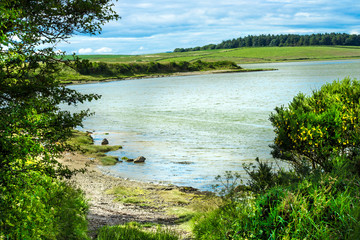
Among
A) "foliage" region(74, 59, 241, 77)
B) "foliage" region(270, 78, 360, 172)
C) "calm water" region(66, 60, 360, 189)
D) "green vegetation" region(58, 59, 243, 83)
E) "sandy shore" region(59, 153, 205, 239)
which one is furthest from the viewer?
"foliage" region(74, 59, 241, 77)

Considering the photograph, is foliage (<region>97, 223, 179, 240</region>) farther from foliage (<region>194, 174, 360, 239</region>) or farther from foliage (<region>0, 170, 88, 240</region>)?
foliage (<region>0, 170, 88, 240</region>)

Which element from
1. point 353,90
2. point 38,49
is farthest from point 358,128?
point 38,49

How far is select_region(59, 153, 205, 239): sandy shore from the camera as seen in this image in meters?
10.7

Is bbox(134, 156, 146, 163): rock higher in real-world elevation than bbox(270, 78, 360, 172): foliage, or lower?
lower

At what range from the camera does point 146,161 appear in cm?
2402

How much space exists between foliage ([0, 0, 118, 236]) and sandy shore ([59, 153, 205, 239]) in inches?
37.6

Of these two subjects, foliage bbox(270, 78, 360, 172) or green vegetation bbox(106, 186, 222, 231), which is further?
green vegetation bbox(106, 186, 222, 231)

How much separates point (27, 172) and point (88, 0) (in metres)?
6.75

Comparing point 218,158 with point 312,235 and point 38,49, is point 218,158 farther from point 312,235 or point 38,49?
point 312,235

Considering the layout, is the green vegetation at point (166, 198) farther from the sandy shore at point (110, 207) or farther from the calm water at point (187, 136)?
the calm water at point (187, 136)

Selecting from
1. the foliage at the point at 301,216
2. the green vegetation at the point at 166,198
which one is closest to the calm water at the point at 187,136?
the green vegetation at the point at 166,198

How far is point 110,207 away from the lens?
13.6m

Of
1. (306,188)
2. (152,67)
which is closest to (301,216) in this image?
(306,188)

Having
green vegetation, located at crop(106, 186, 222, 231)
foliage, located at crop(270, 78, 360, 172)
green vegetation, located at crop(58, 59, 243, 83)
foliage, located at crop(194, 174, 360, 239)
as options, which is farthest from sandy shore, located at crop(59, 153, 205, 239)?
green vegetation, located at crop(58, 59, 243, 83)
